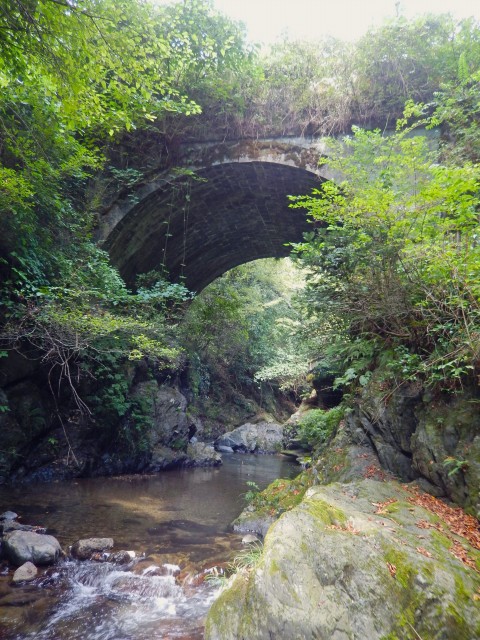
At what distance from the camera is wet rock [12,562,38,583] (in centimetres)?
415

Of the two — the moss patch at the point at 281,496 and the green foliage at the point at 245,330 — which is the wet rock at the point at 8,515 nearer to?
the moss patch at the point at 281,496

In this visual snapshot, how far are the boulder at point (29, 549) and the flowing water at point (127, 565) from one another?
196 mm

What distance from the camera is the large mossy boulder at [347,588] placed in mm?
2213

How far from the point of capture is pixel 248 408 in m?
22.2

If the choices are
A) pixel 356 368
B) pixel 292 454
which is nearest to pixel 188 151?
pixel 356 368

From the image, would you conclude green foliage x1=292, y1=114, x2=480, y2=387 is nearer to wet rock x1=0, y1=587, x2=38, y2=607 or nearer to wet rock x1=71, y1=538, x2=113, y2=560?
wet rock x1=71, y1=538, x2=113, y2=560

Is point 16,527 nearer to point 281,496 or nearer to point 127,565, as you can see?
point 127,565

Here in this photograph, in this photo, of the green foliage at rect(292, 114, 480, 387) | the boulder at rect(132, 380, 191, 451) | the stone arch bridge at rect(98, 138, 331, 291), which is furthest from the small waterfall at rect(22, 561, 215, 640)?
the stone arch bridge at rect(98, 138, 331, 291)

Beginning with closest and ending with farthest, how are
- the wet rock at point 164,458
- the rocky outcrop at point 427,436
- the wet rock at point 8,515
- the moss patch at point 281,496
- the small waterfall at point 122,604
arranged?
the small waterfall at point 122,604, the rocky outcrop at point 427,436, the wet rock at point 8,515, the moss patch at point 281,496, the wet rock at point 164,458

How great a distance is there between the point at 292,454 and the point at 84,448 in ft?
32.3

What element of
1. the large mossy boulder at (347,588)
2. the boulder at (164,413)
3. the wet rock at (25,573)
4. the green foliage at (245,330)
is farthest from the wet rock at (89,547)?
the green foliage at (245,330)

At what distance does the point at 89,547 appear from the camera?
499 cm

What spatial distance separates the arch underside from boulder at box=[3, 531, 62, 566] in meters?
6.27

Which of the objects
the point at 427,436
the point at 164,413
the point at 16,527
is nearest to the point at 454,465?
the point at 427,436
